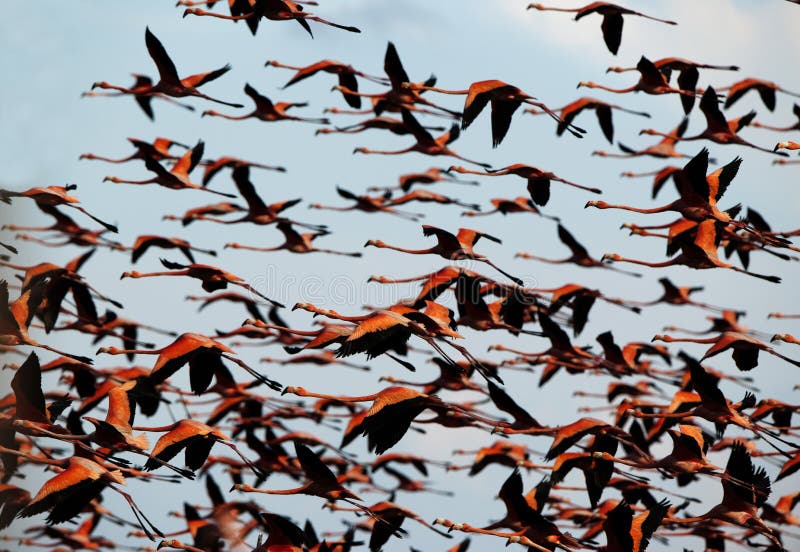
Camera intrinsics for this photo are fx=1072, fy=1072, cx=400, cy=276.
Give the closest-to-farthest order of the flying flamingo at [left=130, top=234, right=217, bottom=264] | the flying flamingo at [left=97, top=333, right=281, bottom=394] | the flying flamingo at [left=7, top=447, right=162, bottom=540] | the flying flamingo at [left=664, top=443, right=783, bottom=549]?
the flying flamingo at [left=7, top=447, right=162, bottom=540], the flying flamingo at [left=97, top=333, right=281, bottom=394], the flying flamingo at [left=664, top=443, right=783, bottom=549], the flying flamingo at [left=130, top=234, right=217, bottom=264]

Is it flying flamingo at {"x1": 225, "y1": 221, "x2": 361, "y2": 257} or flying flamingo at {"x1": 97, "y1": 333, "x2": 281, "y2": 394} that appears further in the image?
flying flamingo at {"x1": 225, "y1": 221, "x2": 361, "y2": 257}

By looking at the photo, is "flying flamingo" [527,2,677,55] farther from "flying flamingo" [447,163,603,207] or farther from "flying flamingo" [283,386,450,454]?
"flying flamingo" [283,386,450,454]

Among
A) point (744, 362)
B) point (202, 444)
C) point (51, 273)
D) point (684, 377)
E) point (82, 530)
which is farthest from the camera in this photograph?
point (82, 530)

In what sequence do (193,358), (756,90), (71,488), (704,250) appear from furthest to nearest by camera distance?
(756,90), (704,250), (193,358), (71,488)

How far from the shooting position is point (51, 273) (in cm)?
1919

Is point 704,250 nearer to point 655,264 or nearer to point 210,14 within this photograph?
point 655,264

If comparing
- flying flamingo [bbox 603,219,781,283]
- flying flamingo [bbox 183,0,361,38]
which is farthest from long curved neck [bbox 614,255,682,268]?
flying flamingo [bbox 183,0,361,38]

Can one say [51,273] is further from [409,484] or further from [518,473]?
[409,484]

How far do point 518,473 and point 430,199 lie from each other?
31.1ft

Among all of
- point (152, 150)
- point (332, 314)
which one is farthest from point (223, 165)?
point (332, 314)

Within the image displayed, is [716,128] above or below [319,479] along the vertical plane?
above

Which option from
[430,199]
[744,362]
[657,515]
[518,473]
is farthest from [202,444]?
[430,199]

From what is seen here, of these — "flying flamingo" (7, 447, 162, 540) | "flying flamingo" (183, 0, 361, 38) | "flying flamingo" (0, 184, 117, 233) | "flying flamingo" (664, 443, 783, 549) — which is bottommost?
"flying flamingo" (664, 443, 783, 549)

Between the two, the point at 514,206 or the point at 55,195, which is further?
the point at 514,206
